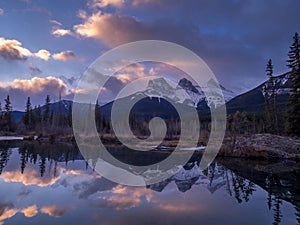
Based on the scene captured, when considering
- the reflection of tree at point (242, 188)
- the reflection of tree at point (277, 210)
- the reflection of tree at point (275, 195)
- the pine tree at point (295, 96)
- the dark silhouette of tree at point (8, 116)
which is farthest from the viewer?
the dark silhouette of tree at point (8, 116)

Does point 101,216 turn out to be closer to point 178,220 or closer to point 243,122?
point 178,220

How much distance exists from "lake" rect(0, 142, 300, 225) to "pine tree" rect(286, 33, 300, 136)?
18548 millimetres

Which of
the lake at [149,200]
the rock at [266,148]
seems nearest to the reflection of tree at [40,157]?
the lake at [149,200]

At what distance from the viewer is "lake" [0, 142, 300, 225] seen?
7.83m

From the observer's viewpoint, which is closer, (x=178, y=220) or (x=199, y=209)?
(x=178, y=220)

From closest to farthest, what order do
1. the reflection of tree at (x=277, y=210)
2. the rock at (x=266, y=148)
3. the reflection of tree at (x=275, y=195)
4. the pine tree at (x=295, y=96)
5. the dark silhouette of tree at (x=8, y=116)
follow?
the reflection of tree at (x=277, y=210), the reflection of tree at (x=275, y=195), the rock at (x=266, y=148), the pine tree at (x=295, y=96), the dark silhouette of tree at (x=8, y=116)

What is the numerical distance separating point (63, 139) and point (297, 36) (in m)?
48.6

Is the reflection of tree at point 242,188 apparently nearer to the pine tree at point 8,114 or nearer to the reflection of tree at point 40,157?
the reflection of tree at point 40,157

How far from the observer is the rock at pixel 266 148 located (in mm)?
26341

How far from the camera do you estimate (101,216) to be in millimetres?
8000

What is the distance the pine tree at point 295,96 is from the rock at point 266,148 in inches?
171

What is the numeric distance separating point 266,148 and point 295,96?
31.0 feet

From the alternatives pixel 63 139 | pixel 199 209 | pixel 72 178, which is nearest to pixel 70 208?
pixel 199 209

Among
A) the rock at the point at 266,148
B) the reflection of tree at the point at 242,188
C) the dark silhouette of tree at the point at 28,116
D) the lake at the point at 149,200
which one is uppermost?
the dark silhouette of tree at the point at 28,116
